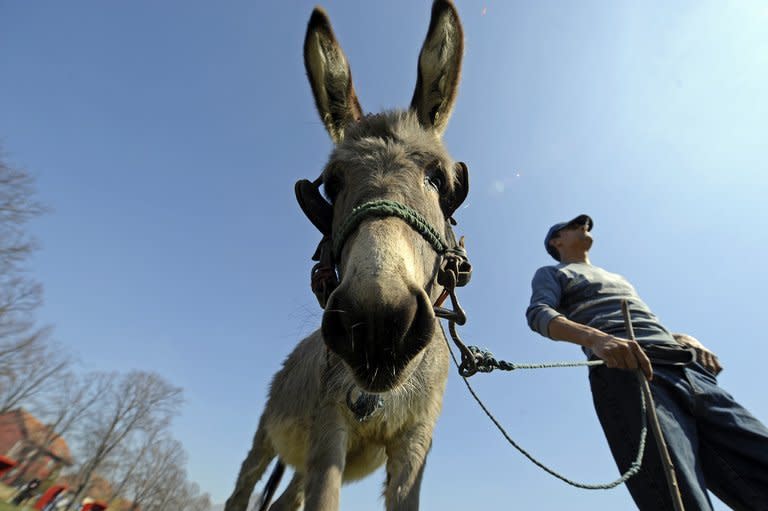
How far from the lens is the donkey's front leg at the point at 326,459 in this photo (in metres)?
2.33

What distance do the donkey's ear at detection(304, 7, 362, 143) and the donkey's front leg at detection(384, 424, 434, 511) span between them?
252 centimetres

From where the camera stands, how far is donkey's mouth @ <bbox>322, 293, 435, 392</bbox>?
1.50m

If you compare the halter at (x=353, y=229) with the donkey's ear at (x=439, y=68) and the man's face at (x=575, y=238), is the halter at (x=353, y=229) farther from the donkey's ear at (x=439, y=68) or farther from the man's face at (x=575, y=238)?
the man's face at (x=575, y=238)

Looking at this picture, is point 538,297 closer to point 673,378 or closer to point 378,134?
point 673,378

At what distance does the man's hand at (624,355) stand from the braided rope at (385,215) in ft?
4.42

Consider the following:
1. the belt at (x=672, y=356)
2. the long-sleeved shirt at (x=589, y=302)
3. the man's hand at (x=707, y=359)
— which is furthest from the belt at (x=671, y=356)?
the man's hand at (x=707, y=359)

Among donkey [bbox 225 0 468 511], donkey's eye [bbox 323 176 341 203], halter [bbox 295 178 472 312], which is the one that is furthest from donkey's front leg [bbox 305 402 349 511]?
donkey's eye [bbox 323 176 341 203]

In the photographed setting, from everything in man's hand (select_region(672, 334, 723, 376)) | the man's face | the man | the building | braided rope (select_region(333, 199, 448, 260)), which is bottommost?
the man

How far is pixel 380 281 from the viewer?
149 cm

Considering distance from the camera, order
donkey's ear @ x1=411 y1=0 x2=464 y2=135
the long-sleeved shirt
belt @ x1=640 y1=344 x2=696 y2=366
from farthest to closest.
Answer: donkey's ear @ x1=411 y1=0 x2=464 y2=135, the long-sleeved shirt, belt @ x1=640 y1=344 x2=696 y2=366

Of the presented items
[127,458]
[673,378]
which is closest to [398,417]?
[673,378]

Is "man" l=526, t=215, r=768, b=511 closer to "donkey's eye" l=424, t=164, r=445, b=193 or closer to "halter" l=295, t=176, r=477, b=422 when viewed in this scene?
"halter" l=295, t=176, r=477, b=422

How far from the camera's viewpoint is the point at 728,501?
7.75 ft

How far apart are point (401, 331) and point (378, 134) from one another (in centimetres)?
159
